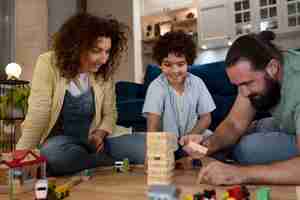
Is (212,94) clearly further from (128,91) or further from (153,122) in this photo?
(153,122)

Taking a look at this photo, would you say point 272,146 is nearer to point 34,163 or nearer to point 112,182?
point 112,182

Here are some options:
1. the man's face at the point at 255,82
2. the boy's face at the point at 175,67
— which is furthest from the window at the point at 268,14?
the man's face at the point at 255,82

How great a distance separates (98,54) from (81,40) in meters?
0.08

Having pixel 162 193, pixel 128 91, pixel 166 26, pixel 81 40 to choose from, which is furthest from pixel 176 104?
pixel 166 26

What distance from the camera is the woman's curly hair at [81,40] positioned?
4.64 ft

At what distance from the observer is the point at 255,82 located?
1080 mm

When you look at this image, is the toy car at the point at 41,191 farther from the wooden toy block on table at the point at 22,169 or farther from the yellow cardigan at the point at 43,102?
the yellow cardigan at the point at 43,102

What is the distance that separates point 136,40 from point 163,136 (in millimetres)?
2991

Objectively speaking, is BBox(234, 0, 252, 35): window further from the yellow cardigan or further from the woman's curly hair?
the yellow cardigan

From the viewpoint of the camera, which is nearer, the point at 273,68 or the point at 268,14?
the point at 273,68

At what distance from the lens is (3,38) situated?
3.52 meters

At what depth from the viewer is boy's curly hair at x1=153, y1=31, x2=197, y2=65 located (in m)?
1.58

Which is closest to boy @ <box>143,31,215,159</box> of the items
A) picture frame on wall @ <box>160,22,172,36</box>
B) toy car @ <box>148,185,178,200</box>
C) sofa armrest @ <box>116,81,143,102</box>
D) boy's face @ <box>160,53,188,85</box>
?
boy's face @ <box>160,53,188,85</box>

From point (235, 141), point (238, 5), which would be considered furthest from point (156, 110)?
point (238, 5)
